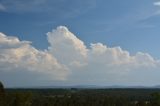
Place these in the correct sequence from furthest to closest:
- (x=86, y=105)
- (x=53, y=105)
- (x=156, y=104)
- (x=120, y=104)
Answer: (x=120, y=104) < (x=86, y=105) < (x=53, y=105) < (x=156, y=104)

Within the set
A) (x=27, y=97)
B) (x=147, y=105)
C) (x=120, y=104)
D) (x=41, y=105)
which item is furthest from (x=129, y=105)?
(x=27, y=97)

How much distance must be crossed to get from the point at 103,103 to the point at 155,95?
157ft

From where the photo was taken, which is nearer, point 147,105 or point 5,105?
point 5,105

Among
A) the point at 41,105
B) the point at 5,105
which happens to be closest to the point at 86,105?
the point at 41,105

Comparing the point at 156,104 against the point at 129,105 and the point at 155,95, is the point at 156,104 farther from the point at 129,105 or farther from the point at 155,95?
the point at 129,105

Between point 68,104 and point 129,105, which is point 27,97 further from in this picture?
point 129,105

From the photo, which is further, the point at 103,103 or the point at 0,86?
the point at 103,103

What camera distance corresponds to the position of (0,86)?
400 ft

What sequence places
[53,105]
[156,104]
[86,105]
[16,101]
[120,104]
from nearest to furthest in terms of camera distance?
[16,101] → [156,104] → [53,105] → [86,105] → [120,104]

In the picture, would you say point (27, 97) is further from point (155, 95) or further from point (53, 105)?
point (155, 95)

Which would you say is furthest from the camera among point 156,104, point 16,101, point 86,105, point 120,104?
point 120,104

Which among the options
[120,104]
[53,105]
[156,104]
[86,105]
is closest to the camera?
[156,104]

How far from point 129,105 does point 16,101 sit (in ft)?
246

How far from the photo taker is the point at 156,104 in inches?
5630
